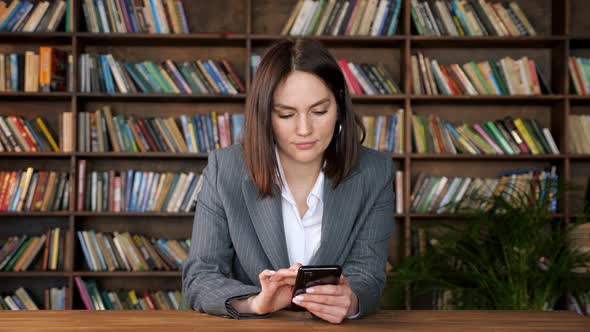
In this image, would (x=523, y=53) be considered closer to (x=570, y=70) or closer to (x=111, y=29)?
(x=570, y=70)

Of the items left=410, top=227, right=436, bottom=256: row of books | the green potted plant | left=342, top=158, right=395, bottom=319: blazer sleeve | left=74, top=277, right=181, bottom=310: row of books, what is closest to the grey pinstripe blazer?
left=342, top=158, right=395, bottom=319: blazer sleeve

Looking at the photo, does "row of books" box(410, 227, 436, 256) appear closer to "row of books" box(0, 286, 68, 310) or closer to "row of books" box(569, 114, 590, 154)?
"row of books" box(569, 114, 590, 154)

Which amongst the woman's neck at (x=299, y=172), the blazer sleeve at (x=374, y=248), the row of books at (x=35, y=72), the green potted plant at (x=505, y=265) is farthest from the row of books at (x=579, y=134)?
the row of books at (x=35, y=72)

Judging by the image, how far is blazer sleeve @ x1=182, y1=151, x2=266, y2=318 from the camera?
1.66 meters

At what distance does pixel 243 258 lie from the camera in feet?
5.98

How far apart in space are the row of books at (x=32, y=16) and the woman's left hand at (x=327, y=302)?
10.4 ft

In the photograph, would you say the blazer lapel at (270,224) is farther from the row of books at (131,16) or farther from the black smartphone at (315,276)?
the row of books at (131,16)

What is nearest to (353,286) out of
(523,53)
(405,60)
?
(405,60)

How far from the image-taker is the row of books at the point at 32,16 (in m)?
4.16

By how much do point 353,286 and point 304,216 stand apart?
32cm

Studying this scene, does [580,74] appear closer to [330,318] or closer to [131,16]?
[131,16]

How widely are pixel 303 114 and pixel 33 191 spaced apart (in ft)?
9.33

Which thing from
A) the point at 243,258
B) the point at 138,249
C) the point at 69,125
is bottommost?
the point at 138,249

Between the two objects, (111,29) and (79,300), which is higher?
(111,29)
